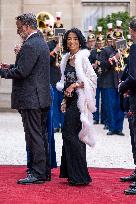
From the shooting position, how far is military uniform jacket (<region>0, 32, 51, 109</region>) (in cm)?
852

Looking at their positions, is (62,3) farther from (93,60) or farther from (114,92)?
(114,92)

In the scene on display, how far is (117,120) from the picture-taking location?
14.5 m

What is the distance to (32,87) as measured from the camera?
857cm

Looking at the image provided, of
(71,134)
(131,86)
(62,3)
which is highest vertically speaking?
(62,3)

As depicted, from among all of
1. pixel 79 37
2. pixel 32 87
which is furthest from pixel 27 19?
pixel 32 87

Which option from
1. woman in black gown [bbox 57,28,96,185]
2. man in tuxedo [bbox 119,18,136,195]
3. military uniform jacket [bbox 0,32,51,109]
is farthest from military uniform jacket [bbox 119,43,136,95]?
military uniform jacket [bbox 0,32,51,109]

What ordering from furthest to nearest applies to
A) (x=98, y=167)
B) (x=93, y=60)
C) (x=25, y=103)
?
(x=93, y=60)
(x=98, y=167)
(x=25, y=103)

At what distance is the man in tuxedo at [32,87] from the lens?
8531mm

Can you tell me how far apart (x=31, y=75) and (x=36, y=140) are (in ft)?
2.38

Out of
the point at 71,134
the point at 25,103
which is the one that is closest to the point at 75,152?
the point at 71,134

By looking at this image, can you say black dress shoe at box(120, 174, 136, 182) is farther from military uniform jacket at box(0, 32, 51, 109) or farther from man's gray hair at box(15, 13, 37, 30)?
man's gray hair at box(15, 13, 37, 30)

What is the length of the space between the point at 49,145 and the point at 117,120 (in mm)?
5373

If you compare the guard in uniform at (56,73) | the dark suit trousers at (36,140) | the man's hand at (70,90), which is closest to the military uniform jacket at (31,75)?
the dark suit trousers at (36,140)

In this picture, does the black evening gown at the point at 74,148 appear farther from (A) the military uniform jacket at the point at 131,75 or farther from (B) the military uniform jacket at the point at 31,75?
(A) the military uniform jacket at the point at 131,75
